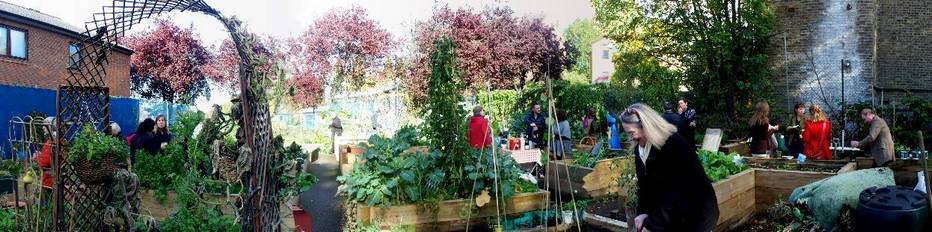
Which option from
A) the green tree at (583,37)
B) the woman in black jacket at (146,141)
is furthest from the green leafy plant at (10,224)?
the green tree at (583,37)

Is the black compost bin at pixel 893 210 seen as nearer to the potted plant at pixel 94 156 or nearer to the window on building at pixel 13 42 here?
the potted plant at pixel 94 156

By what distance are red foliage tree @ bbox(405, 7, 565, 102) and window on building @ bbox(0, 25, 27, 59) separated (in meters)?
12.7

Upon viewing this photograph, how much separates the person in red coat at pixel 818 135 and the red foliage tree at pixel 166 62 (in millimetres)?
26658

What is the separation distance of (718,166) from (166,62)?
95.5 ft

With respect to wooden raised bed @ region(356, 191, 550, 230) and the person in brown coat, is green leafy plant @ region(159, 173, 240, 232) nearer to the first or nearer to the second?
wooden raised bed @ region(356, 191, 550, 230)

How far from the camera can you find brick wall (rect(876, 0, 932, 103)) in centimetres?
1608

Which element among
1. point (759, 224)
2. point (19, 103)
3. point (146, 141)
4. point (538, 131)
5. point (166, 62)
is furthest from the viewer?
point (166, 62)

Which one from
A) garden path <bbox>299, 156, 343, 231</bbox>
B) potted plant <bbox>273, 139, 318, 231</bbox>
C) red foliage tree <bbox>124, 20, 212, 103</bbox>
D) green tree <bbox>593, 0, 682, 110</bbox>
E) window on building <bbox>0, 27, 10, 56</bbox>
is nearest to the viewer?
potted plant <bbox>273, 139, 318, 231</bbox>

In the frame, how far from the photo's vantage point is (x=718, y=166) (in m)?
7.19

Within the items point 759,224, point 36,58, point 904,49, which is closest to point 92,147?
point 759,224

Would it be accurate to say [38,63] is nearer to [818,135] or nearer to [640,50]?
[640,50]

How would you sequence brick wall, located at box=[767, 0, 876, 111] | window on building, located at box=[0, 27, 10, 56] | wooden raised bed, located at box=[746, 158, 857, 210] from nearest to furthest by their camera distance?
wooden raised bed, located at box=[746, 158, 857, 210] < brick wall, located at box=[767, 0, 876, 111] < window on building, located at box=[0, 27, 10, 56]

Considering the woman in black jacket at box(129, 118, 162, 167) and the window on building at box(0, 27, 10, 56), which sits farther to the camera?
the window on building at box(0, 27, 10, 56)

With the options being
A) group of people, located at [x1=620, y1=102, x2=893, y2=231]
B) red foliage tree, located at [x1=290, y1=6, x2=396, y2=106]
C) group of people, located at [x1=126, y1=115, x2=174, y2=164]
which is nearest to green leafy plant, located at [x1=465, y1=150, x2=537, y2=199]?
group of people, located at [x1=620, y1=102, x2=893, y2=231]
